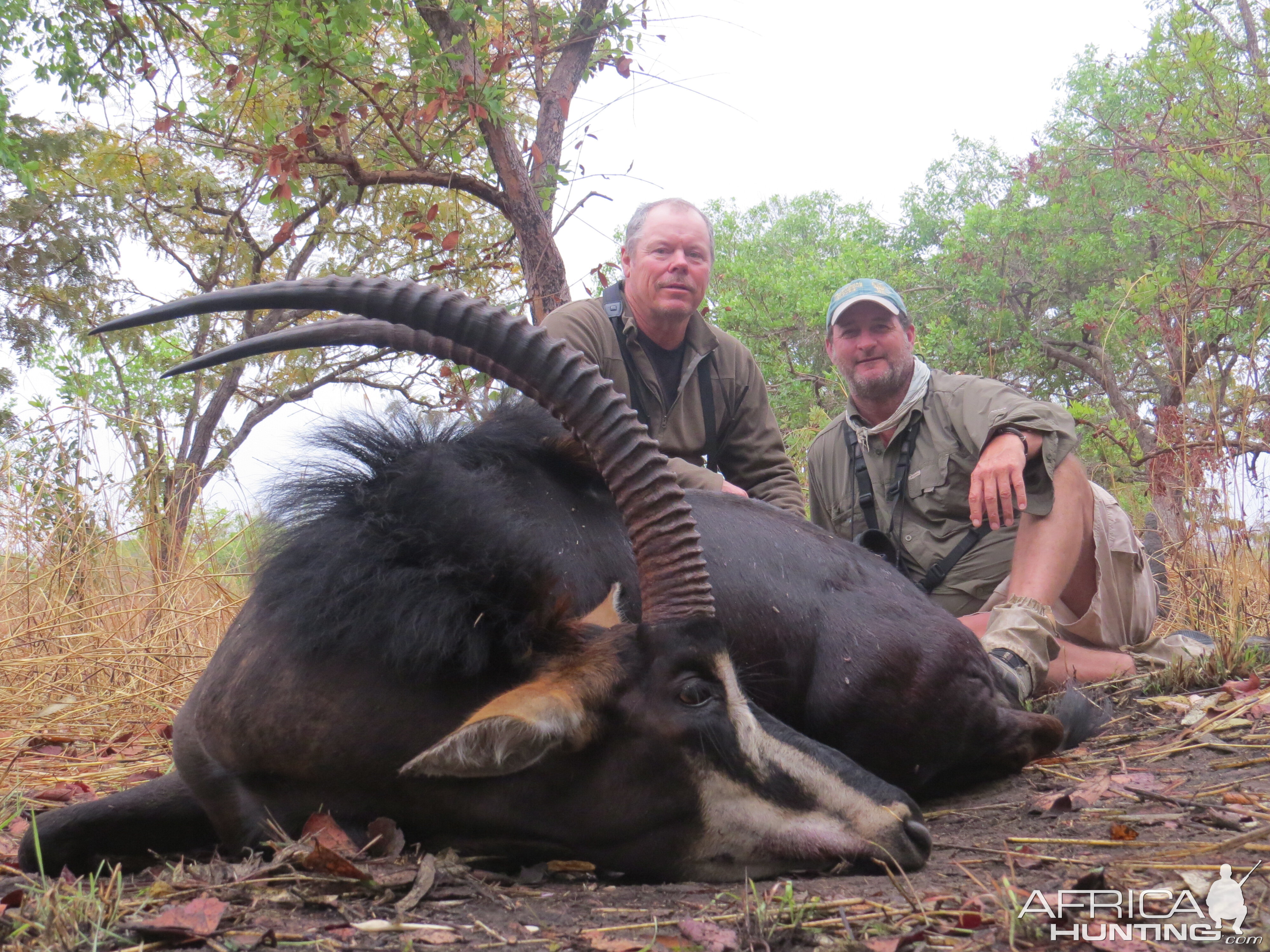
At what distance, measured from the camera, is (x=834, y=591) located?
3.65 meters

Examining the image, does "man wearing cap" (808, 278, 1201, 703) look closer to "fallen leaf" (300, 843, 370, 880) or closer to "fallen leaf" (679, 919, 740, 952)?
"fallen leaf" (679, 919, 740, 952)

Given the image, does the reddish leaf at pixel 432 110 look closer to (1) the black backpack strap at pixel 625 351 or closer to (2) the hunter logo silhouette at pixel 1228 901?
(1) the black backpack strap at pixel 625 351

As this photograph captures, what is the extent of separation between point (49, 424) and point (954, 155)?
29.7m

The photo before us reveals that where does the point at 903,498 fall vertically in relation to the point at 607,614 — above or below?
above

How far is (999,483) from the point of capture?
4.57m

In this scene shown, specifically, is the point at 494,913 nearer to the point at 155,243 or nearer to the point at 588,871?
the point at 588,871

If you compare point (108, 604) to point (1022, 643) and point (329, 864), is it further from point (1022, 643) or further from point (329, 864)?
point (1022, 643)

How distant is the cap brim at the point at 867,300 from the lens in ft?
18.0

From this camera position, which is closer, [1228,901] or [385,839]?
[1228,901]

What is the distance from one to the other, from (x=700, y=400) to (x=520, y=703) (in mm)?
3196

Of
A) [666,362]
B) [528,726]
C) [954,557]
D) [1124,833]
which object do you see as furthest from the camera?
[666,362]

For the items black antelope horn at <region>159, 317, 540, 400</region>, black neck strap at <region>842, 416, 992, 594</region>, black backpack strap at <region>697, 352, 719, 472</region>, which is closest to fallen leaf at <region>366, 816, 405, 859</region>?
black antelope horn at <region>159, 317, 540, 400</region>

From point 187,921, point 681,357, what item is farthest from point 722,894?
point 681,357

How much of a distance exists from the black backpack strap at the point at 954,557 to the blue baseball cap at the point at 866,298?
1266 millimetres
